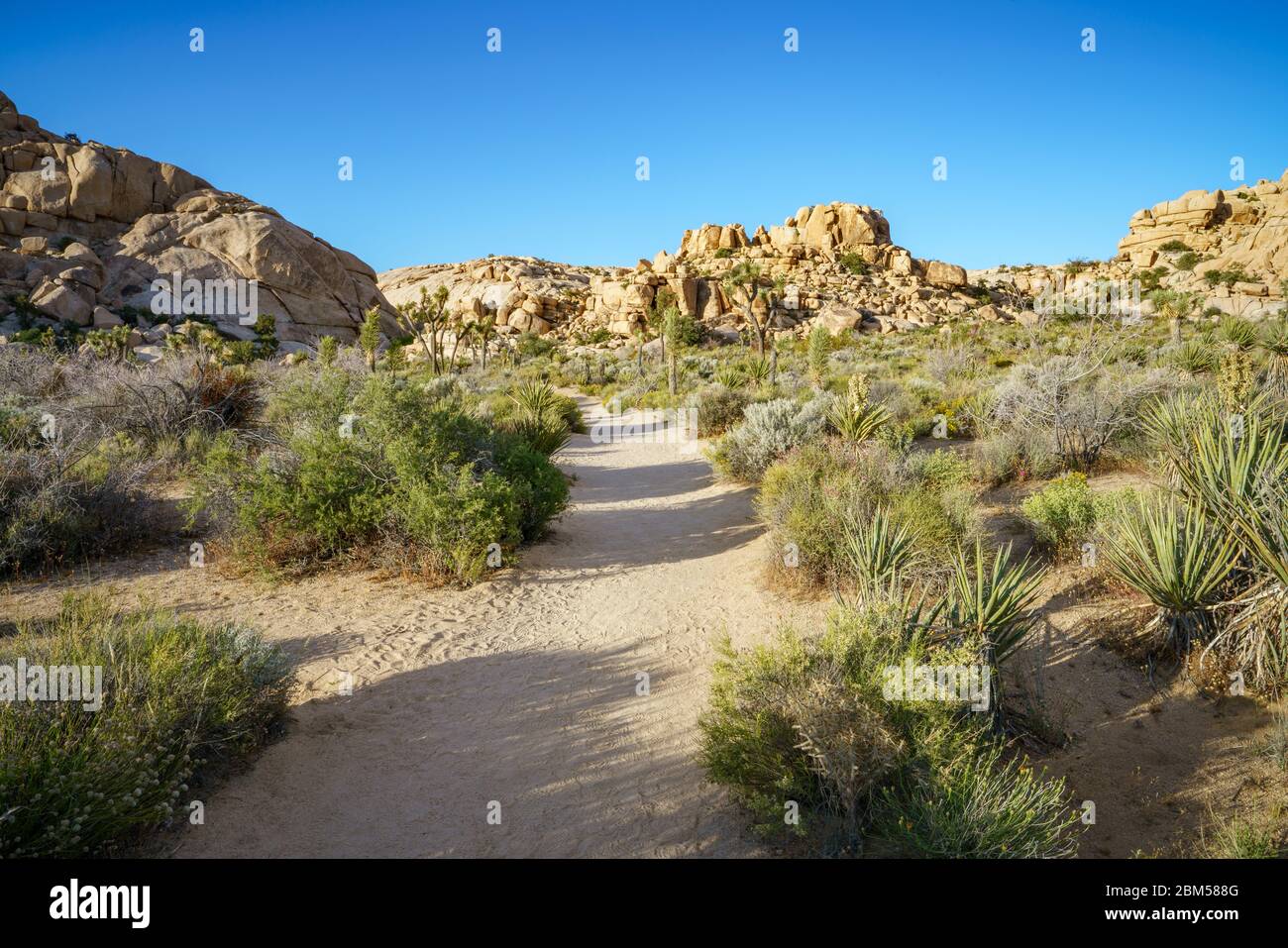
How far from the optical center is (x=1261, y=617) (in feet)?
14.5

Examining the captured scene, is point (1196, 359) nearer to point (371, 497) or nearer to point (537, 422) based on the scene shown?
point (537, 422)

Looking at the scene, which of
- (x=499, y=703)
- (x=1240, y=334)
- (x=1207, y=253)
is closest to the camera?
(x=499, y=703)

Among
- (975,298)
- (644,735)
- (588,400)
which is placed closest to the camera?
(644,735)

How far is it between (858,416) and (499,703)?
25.7 ft

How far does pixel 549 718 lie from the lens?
4832 mm

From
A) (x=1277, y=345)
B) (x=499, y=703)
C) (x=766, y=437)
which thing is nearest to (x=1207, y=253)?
(x=1277, y=345)

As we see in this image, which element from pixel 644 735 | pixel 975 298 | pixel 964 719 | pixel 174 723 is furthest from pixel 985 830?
pixel 975 298

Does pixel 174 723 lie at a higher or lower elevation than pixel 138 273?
lower

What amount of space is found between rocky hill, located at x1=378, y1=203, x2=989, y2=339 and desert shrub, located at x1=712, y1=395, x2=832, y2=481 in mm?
36743

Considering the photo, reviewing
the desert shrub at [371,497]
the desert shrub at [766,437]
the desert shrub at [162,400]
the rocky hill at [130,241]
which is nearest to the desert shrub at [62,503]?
the desert shrub at [371,497]

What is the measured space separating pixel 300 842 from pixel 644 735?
2.16 meters

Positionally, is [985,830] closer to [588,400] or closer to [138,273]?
[588,400]

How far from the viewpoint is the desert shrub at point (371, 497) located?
7230 millimetres

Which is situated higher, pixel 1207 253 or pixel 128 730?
pixel 1207 253
